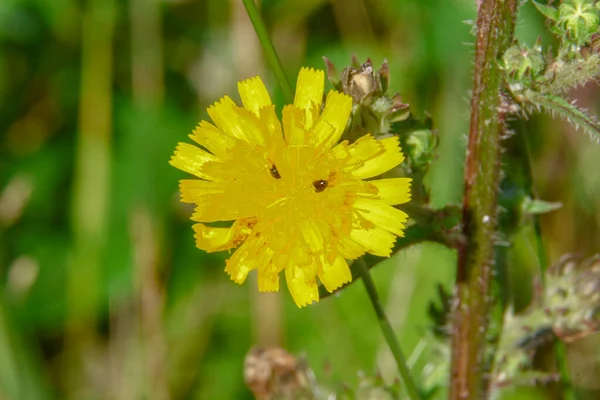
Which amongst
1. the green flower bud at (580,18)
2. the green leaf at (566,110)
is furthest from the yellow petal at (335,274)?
the green flower bud at (580,18)

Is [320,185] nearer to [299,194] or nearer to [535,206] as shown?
[299,194]

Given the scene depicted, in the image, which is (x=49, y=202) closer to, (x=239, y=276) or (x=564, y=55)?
(x=239, y=276)

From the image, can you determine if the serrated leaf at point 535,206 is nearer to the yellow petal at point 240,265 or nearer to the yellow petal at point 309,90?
the yellow petal at point 309,90

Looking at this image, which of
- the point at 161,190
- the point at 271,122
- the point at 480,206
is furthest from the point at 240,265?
the point at 161,190

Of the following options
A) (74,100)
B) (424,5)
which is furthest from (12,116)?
(424,5)

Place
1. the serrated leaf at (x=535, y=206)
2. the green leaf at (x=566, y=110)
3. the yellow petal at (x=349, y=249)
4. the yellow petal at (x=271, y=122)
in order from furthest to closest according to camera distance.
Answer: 1. the serrated leaf at (x=535, y=206)
2. the yellow petal at (x=271, y=122)
3. the yellow petal at (x=349, y=249)
4. the green leaf at (x=566, y=110)
